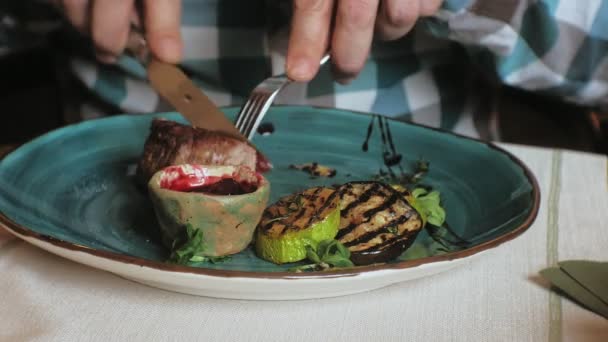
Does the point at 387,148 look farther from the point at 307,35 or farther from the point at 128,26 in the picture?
the point at 128,26

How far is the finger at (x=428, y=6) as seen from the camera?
4.08 feet

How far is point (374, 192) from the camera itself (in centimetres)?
95

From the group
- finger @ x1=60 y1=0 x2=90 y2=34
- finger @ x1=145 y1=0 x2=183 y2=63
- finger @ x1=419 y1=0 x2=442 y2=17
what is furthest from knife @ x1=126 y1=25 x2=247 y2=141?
finger @ x1=419 y1=0 x2=442 y2=17

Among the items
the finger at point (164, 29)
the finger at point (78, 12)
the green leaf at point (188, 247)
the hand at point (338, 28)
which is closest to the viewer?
the green leaf at point (188, 247)

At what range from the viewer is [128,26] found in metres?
1.26

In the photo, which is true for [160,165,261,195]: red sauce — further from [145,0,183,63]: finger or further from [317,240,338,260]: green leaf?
[145,0,183,63]: finger

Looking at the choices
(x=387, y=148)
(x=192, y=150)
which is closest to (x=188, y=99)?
(x=192, y=150)

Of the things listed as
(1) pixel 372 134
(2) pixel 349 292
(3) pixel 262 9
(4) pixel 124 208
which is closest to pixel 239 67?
(3) pixel 262 9

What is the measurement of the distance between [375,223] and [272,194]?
0.22 m

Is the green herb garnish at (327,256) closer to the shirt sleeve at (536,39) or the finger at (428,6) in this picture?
the finger at (428,6)

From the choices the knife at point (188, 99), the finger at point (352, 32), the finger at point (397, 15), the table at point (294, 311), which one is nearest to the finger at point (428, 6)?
the finger at point (397, 15)

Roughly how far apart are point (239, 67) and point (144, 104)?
0.24m

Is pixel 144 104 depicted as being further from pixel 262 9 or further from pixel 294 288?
pixel 294 288

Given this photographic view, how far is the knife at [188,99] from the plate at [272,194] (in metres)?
0.10
